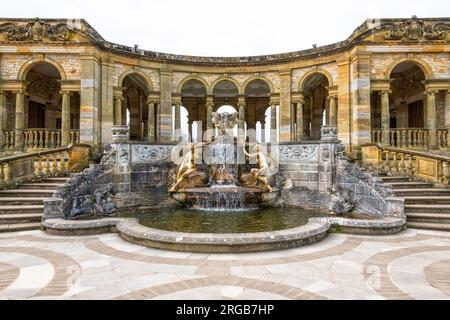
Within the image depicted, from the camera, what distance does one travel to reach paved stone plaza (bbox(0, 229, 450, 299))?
3439 millimetres

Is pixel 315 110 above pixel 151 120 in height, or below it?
above

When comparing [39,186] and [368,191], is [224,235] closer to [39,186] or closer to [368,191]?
[368,191]

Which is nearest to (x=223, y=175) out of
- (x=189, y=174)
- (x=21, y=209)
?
(x=189, y=174)

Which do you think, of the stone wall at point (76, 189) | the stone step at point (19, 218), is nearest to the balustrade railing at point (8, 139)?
the stone wall at point (76, 189)

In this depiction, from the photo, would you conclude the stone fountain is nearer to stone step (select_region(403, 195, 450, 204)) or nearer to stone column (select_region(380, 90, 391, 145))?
stone step (select_region(403, 195, 450, 204))

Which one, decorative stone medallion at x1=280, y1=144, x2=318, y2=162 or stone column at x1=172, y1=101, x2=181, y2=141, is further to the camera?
stone column at x1=172, y1=101, x2=181, y2=141

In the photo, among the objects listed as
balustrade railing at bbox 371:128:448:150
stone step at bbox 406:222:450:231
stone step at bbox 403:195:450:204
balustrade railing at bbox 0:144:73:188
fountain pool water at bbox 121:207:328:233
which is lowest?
fountain pool water at bbox 121:207:328:233

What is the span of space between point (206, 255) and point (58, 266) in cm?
245

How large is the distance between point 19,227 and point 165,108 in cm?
1214

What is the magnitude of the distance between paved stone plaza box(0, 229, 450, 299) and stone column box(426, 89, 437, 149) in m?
10.5

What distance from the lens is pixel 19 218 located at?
7.13 meters

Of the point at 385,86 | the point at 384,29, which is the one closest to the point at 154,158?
the point at 385,86

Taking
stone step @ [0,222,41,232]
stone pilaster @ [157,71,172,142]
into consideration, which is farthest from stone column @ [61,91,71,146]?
stone step @ [0,222,41,232]

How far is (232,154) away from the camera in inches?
463
